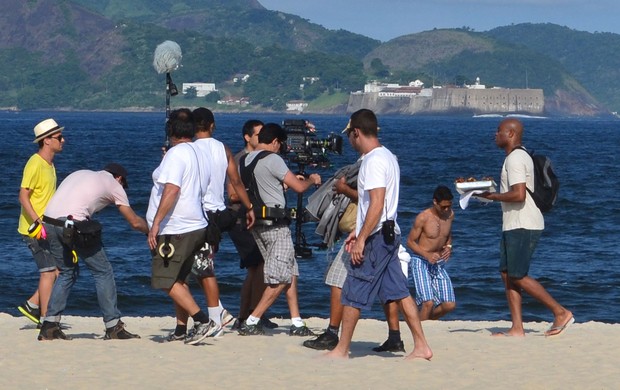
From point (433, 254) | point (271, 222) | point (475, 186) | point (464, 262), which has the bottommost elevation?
point (464, 262)

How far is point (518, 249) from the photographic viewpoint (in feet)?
32.9

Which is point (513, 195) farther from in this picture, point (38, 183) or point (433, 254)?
point (38, 183)

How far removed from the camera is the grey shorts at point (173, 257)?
920 cm

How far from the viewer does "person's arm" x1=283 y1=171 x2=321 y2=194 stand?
376 inches

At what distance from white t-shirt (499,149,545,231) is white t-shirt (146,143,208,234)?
2.44 m

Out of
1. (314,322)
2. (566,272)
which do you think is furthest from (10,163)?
(314,322)

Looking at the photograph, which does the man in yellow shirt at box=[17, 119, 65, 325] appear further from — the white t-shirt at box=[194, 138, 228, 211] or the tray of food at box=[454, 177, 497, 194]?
the tray of food at box=[454, 177, 497, 194]

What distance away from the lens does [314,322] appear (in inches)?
476

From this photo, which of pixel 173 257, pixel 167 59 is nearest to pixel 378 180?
pixel 173 257

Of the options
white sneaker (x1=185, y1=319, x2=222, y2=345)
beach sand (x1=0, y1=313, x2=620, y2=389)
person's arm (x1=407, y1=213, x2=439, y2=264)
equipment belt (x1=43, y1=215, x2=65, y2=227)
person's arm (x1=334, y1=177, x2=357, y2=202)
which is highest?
person's arm (x1=334, y1=177, x2=357, y2=202)

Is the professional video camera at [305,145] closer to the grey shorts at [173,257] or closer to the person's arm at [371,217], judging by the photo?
the grey shorts at [173,257]

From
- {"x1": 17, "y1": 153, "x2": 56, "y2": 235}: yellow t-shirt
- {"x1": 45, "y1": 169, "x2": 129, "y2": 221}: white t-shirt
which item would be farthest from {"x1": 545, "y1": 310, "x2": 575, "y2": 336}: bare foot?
{"x1": 17, "y1": 153, "x2": 56, "y2": 235}: yellow t-shirt

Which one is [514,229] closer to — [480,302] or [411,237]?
[411,237]

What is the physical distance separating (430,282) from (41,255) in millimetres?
3579
